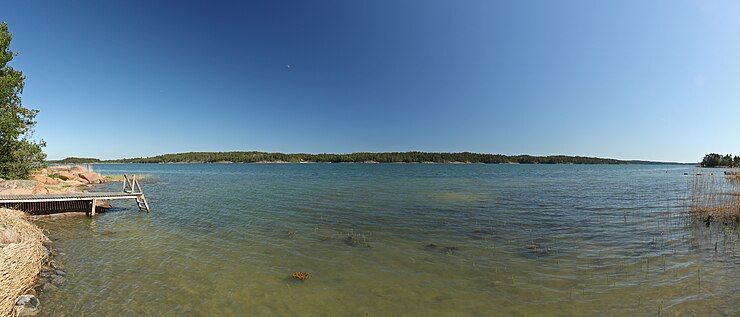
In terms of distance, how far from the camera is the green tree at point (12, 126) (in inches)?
1047

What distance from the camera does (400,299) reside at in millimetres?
9148

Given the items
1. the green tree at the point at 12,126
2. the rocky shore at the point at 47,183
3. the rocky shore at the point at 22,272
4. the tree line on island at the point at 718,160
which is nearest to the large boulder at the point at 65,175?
the rocky shore at the point at 47,183

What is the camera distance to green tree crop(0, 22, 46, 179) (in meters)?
26.6

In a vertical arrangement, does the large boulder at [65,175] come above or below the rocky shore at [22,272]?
above

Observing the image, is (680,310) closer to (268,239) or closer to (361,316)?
(361,316)

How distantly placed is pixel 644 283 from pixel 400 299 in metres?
7.43

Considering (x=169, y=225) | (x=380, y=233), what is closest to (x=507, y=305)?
(x=380, y=233)

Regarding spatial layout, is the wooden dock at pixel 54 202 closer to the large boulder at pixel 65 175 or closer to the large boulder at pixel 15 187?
the large boulder at pixel 15 187

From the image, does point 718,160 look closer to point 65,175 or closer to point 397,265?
point 397,265

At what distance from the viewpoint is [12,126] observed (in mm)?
27141

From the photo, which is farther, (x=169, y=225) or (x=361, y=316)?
(x=169, y=225)

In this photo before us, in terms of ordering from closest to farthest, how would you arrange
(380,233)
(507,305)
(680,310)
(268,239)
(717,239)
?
(680,310) < (507,305) < (717,239) < (268,239) < (380,233)

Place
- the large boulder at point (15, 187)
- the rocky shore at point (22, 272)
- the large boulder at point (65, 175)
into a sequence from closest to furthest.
A: the rocky shore at point (22, 272), the large boulder at point (15, 187), the large boulder at point (65, 175)

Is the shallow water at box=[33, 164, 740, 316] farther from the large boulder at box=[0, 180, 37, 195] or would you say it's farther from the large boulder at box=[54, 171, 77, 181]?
the large boulder at box=[54, 171, 77, 181]
